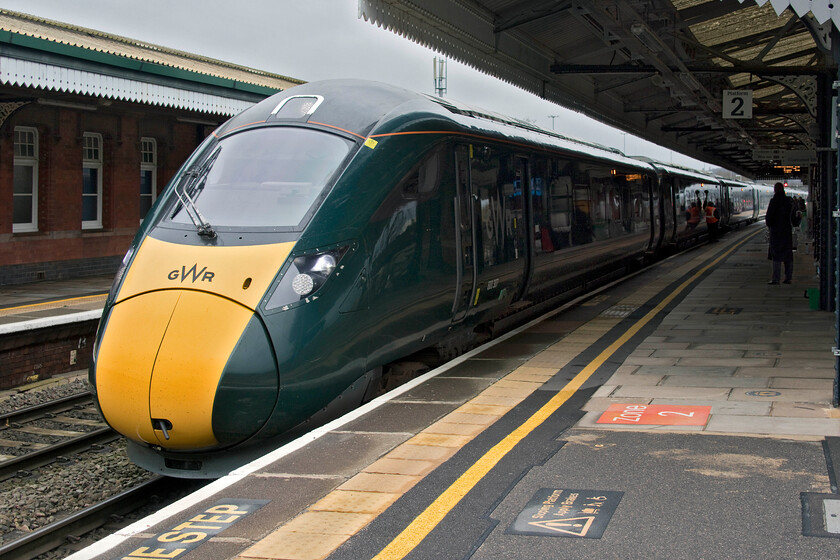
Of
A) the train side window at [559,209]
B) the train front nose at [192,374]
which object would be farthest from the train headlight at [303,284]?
the train side window at [559,209]

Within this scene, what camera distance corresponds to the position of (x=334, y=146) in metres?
6.59

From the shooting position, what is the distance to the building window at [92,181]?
61.5 ft

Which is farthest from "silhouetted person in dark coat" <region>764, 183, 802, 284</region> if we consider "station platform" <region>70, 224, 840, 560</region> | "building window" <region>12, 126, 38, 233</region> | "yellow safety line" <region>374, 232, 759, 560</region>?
"building window" <region>12, 126, 38, 233</region>

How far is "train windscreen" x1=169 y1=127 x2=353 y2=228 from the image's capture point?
6176 mm

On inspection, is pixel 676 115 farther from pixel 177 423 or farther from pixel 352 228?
pixel 177 423

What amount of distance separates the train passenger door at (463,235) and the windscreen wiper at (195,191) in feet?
7.31

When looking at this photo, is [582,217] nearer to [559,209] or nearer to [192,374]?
[559,209]

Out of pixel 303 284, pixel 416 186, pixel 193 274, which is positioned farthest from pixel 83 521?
pixel 416 186

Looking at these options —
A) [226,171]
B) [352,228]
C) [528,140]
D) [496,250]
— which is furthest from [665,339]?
[226,171]

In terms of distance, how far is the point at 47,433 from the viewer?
28.1ft

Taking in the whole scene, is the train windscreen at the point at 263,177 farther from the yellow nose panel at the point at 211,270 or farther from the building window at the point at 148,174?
the building window at the point at 148,174

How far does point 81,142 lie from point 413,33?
35.7 feet

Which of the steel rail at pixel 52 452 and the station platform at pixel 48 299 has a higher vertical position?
the station platform at pixel 48 299

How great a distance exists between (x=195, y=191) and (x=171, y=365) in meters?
1.78
